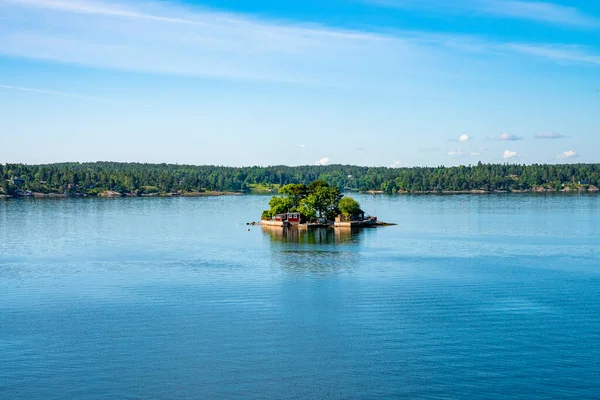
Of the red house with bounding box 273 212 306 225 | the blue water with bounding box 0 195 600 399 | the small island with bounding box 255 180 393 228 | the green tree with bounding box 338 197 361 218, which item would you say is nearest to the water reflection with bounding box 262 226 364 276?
the blue water with bounding box 0 195 600 399

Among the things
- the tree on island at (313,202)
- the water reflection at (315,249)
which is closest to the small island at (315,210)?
the tree on island at (313,202)

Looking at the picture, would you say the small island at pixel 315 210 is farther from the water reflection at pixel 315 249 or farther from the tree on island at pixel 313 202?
the water reflection at pixel 315 249

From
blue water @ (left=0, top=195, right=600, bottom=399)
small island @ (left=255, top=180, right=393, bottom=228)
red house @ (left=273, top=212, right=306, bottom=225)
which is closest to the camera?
blue water @ (left=0, top=195, right=600, bottom=399)

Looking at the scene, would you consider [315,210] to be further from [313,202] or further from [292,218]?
[292,218]

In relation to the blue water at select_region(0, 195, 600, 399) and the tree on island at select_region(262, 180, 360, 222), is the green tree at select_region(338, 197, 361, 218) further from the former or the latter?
the blue water at select_region(0, 195, 600, 399)

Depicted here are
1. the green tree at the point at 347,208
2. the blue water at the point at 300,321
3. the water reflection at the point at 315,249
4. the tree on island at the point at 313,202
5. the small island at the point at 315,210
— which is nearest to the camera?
the blue water at the point at 300,321

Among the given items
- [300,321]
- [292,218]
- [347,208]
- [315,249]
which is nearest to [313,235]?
[292,218]

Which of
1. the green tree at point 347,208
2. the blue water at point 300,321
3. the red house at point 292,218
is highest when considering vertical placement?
the green tree at point 347,208
